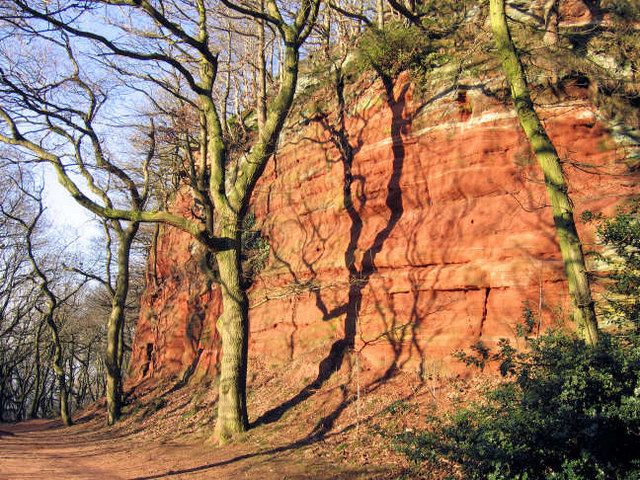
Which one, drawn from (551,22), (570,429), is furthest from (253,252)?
(570,429)

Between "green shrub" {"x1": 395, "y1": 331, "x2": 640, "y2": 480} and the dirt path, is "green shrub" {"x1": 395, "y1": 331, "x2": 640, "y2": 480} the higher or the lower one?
the higher one

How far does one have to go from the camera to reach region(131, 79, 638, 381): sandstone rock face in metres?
11.4

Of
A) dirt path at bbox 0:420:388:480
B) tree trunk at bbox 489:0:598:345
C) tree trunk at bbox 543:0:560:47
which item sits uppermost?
tree trunk at bbox 543:0:560:47

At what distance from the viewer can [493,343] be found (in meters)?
11.1

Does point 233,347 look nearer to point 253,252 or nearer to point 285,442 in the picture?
point 285,442

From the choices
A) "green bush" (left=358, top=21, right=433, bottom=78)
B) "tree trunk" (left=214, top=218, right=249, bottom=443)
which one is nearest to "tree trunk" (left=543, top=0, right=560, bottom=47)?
"green bush" (left=358, top=21, right=433, bottom=78)

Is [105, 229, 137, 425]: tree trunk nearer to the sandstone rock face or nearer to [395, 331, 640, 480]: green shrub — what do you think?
the sandstone rock face

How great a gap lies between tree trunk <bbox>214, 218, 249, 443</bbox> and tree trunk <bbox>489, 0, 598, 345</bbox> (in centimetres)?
686

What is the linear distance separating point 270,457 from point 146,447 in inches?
235

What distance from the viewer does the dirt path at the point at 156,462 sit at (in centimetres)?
970

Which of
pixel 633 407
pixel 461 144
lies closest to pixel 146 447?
pixel 461 144

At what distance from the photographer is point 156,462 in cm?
1239

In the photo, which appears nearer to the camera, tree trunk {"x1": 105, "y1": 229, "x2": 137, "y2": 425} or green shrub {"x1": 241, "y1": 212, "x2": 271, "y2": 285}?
green shrub {"x1": 241, "y1": 212, "x2": 271, "y2": 285}

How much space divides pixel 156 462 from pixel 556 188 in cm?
992
